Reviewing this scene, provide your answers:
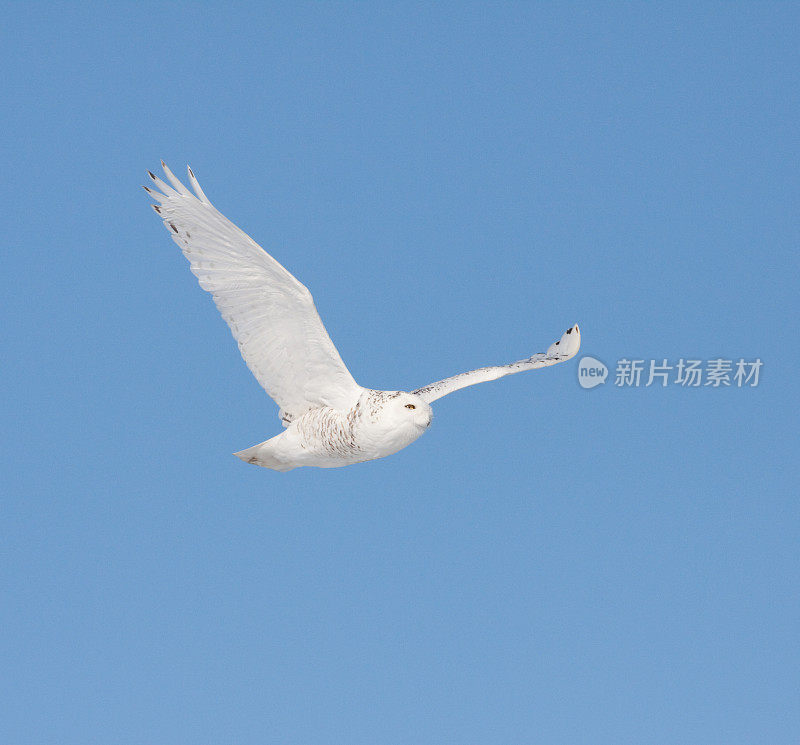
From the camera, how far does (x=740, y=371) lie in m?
10.8

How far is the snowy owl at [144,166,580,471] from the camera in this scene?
27.2 ft

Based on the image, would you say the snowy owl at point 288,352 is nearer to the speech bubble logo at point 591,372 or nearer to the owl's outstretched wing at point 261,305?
the owl's outstretched wing at point 261,305

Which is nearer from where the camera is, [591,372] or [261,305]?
[261,305]

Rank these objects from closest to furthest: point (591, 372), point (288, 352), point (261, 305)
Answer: point (261, 305)
point (288, 352)
point (591, 372)

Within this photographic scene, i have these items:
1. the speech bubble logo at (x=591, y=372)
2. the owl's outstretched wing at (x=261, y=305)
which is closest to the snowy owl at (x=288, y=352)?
the owl's outstretched wing at (x=261, y=305)

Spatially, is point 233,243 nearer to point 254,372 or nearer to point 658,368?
point 254,372

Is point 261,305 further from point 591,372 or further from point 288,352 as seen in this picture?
point 591,372

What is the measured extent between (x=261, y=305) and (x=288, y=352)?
488 millimetres

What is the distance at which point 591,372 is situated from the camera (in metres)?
10.6

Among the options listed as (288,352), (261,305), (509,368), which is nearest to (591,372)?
(509,368)

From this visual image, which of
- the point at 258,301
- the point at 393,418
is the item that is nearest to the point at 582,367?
the point at 393,418

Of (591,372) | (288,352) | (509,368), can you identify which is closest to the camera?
(288,352)

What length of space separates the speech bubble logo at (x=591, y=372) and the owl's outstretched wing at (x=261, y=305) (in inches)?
113

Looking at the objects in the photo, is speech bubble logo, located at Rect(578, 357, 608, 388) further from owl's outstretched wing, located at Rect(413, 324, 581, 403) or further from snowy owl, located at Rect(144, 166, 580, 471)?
snowy owl, located at Rect(144, 166, 580, 471)
